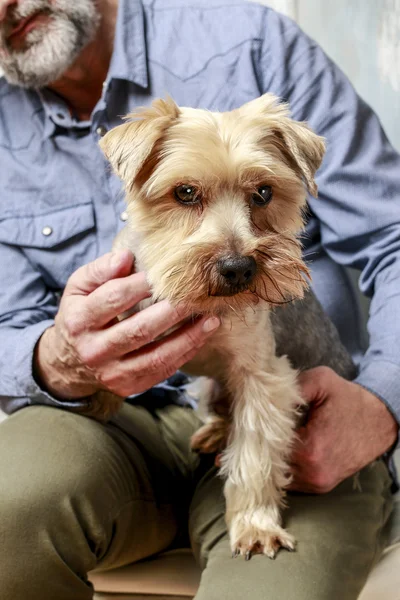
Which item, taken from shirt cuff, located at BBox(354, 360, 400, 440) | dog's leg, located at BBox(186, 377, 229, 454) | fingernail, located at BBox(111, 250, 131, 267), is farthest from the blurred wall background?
fingernail, located at BBox(111, 250, 131, 267)

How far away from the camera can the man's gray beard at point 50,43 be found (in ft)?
A: 6.36

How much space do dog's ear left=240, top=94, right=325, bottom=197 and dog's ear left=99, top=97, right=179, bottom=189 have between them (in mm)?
190

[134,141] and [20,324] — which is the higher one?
[134,141]

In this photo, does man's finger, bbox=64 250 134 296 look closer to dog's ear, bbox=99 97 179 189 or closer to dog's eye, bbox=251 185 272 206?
dog's ear, bbox=99 97 179 189

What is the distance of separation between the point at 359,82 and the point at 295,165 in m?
1.07

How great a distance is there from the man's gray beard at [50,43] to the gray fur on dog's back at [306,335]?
3.02ft

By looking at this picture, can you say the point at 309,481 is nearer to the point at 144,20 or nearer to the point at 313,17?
the point at 144,20

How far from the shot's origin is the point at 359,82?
7.98 feet

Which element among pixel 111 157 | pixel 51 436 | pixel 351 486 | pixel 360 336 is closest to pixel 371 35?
pixel 360 336

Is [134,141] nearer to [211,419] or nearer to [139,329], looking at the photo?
[139,329]

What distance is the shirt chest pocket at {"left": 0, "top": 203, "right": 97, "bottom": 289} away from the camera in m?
1.95

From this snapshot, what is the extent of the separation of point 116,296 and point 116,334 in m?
0.08

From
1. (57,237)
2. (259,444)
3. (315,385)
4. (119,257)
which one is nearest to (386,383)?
(315,385)

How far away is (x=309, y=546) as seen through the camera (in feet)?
4.87
